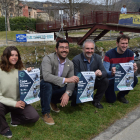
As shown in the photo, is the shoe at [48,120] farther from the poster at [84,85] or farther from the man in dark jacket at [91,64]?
the man in dark jacket at [91,64]

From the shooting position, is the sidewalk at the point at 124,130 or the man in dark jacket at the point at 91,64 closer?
the sidewalk at the point at 124,130

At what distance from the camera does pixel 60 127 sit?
284 cm

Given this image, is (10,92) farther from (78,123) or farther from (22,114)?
(78,123)

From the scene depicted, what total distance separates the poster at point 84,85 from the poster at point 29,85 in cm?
78

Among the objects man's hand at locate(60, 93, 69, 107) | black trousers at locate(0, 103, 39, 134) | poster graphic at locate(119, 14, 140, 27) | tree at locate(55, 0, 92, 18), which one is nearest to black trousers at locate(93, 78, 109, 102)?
man's hand at locate(60, 93, 69, 107)

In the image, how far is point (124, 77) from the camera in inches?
135

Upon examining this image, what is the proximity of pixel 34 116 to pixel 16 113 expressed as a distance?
Result: 0.34 meters

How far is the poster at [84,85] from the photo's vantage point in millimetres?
3048

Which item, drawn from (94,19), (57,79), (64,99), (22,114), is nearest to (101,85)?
(64,99)

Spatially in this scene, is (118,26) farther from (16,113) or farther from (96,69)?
(16,113)

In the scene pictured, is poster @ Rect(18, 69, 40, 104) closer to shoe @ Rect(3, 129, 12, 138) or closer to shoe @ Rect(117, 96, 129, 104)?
shoe @ Rect(3, 129, 12, 138)

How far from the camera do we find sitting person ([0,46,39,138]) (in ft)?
8.43

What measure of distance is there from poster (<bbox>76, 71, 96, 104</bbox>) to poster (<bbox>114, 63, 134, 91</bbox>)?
0.60m

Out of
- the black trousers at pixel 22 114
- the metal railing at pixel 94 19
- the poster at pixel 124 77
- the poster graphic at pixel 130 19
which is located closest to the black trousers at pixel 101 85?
the poster at pixel 124 77
